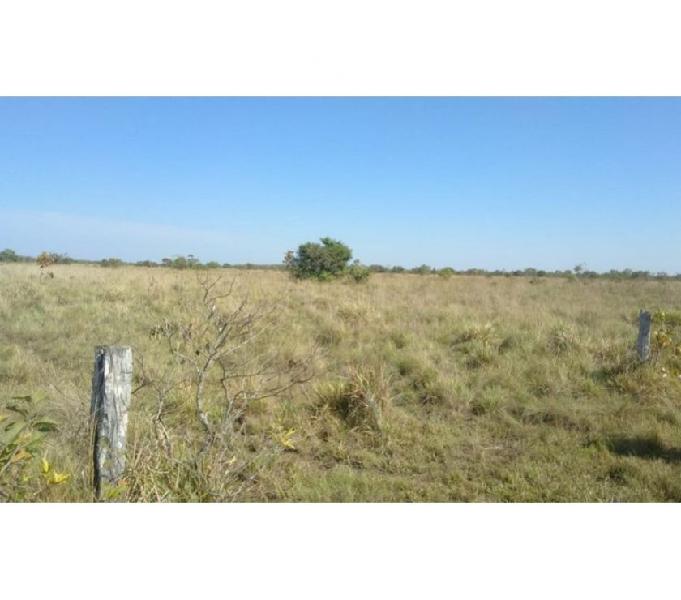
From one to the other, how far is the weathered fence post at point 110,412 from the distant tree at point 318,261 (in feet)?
55.8

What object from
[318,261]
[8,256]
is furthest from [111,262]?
[318,261]

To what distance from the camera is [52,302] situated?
35.3ft

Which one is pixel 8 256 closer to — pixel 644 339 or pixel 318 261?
pixel 318 261

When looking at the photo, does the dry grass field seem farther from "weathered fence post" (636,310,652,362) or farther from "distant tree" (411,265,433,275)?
"distant tree" (411,265,433,275)

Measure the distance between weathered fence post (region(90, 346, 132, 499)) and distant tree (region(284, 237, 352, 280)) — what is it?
17.0m

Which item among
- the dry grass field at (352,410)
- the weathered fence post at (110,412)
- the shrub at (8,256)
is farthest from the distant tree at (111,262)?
the weathered fence post at (110,412)

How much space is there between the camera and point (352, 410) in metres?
5.03

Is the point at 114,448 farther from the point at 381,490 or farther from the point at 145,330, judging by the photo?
the point at 145,330

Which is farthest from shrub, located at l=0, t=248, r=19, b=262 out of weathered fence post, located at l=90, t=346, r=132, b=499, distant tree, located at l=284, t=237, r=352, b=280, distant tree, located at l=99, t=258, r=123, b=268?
weathered fence post, located at l=90, t=346, r=132, b=499

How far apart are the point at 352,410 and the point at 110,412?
2844 millimetres

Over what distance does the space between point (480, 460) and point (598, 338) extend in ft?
17.0

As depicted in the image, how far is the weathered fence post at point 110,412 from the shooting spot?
2.65 m

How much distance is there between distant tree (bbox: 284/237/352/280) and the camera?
20250 mm

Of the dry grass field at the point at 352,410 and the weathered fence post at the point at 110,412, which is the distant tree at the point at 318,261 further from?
the weathered fence post at the point at 110,412
